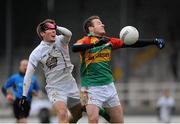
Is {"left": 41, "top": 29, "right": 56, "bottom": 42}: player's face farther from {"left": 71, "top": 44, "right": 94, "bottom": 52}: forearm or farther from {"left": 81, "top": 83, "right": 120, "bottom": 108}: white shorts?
{"left": 81, "top": 83, "right": 120, "bottom": 108}: white shorts

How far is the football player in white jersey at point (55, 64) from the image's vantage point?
12188 mm

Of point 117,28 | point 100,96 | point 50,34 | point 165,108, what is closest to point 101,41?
point 100,96

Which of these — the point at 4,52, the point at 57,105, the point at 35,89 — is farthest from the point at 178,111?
the point at 57,105

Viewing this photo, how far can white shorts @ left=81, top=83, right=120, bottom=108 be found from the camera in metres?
11.7

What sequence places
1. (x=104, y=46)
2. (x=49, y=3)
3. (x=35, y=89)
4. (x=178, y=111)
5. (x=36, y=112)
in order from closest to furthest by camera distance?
(x=104, y=46) → (x=35, y=89) → (x=36, y=112) → (x=178, y=111) → (x=49, y=3)

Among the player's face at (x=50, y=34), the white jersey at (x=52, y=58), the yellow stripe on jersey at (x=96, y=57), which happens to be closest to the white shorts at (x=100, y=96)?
the yellow stripe on jersey at (x=96, y=57)

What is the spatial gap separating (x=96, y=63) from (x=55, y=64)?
87 cm

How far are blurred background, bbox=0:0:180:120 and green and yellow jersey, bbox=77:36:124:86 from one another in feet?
93.6

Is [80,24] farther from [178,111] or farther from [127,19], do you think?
[178,111]

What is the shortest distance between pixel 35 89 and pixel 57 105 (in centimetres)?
495

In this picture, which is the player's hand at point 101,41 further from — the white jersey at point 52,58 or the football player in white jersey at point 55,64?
the white jersey at point 52,58

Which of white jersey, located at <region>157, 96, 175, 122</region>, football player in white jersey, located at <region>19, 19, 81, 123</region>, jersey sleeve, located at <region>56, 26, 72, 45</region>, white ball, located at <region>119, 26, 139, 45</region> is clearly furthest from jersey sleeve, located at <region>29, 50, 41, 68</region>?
white jersey, located at <region>157, 96, 175, 122</region>

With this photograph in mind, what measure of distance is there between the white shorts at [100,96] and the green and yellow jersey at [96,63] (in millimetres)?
77

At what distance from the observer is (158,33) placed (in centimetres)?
4331
